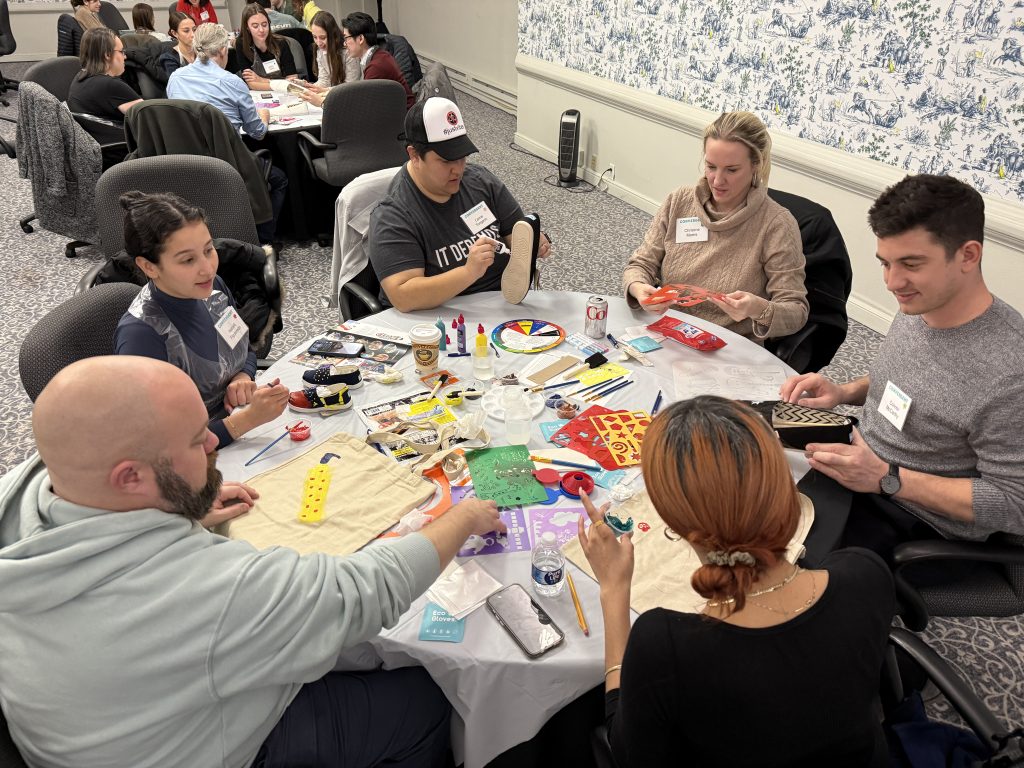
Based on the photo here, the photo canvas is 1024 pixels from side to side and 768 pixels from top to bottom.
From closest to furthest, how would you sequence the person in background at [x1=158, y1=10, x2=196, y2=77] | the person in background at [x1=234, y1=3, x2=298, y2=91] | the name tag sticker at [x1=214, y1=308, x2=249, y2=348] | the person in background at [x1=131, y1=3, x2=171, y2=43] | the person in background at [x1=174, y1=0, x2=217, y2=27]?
the name tag sticker at [x1=214, y1=308, x2=249, y2=348] < the person in background at [x1=158, y1=10, x2=196, y2=77] < the person in background at [x1=234, y1=3, x2=298, y2=91] < the person in background at [x1=131, y1=3, x2=171, y2=43] < the person in background at [x1=174, y1=0, x2=217, y2=27]

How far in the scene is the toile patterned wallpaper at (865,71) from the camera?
3000mm

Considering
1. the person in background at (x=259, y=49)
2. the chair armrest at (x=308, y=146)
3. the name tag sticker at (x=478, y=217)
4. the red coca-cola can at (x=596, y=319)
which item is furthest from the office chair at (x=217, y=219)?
the person in background at (x=259, y=49)

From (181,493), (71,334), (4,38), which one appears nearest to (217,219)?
(71,334)

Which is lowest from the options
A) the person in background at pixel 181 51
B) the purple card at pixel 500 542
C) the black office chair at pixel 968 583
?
the black office chair at pixel 968 583

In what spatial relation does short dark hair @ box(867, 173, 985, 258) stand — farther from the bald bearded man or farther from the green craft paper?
the bald bearded man

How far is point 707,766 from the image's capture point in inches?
42.3

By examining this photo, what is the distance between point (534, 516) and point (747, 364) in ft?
3.23

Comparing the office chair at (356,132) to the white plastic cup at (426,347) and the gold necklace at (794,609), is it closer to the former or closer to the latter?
the white plastic cup at (426,347)

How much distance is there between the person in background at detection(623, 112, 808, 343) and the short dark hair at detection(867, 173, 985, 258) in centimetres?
66

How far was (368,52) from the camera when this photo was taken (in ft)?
17.7

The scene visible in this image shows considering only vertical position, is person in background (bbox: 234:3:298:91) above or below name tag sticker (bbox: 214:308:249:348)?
above

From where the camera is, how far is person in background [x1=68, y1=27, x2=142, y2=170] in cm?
462

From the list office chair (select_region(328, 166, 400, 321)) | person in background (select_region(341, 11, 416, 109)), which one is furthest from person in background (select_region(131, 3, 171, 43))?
office chair (select_region(328, 166, 400, 321))

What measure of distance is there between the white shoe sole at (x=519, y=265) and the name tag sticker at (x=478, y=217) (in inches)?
Result: 9.7
